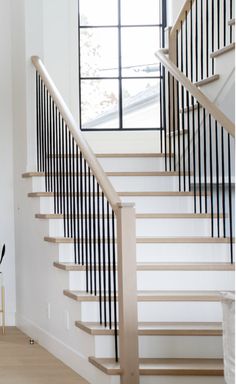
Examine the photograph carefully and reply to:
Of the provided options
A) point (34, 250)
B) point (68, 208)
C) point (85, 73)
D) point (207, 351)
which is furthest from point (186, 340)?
point (85, 73)

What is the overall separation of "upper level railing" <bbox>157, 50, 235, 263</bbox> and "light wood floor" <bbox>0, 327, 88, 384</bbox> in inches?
58.3

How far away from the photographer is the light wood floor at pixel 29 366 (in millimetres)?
5859

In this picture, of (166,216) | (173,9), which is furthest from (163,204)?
(173,9)

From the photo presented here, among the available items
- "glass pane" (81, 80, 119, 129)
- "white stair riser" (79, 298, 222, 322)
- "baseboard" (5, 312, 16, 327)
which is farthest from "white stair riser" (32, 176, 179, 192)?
"glass pane" (81, 80, 119, 129)

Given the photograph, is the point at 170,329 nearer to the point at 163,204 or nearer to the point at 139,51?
the point at 163,204

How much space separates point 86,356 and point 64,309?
2.10 feet

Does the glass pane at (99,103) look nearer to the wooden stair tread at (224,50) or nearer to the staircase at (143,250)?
the staircase at (143,250)

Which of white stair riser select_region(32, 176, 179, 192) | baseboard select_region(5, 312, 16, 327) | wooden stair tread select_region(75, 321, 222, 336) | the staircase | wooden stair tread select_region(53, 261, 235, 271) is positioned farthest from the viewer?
baseboard select_region(5, 312, 16, 327)

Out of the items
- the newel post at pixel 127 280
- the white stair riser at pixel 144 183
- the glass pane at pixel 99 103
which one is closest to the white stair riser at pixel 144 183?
the white stair riser at pixel 144 183

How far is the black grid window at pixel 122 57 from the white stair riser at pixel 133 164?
1564mm

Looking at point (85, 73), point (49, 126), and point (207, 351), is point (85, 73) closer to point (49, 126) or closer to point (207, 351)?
point (49, 126)

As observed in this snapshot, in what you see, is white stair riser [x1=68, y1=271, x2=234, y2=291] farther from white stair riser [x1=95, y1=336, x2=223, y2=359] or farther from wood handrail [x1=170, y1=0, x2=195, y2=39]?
wood handrail [x1=170, y1=0, x2=195, y2=39]

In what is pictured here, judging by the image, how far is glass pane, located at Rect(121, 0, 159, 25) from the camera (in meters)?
9.30

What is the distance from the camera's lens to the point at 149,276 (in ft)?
20.3
